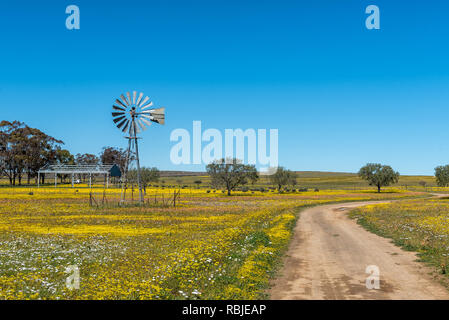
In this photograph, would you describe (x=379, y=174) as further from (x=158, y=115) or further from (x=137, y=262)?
(x=137, y=262)

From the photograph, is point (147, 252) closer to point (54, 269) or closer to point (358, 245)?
point (54, 269)

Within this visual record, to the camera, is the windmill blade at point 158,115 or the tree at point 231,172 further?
the tree at point 231,172

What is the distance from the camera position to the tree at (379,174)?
378 feet

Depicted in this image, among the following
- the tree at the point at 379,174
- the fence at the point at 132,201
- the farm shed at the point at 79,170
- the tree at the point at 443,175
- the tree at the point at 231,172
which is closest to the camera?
the fence at the point at 132,201

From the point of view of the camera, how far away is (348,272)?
14.1 meters

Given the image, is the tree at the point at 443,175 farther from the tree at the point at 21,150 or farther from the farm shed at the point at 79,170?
the tree at the point at 21,150

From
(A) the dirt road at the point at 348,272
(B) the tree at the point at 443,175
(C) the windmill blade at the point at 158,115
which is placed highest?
(C) the windmill blade at the point at 158,115

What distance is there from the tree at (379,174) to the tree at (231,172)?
163 ft

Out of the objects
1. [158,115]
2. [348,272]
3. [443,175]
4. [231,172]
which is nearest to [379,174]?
[443,175]

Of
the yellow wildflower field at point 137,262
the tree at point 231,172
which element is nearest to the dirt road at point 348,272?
the yellow wildflower field at point 137,262

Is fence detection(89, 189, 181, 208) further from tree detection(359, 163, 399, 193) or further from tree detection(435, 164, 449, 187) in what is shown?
tree detection(359, 163, 399, 193)

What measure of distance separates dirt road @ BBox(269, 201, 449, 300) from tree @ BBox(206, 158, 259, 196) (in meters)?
62.3

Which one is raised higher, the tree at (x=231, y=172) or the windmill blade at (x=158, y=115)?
the windmill blade at (x=158, y=115)

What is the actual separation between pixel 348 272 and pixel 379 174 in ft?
364
